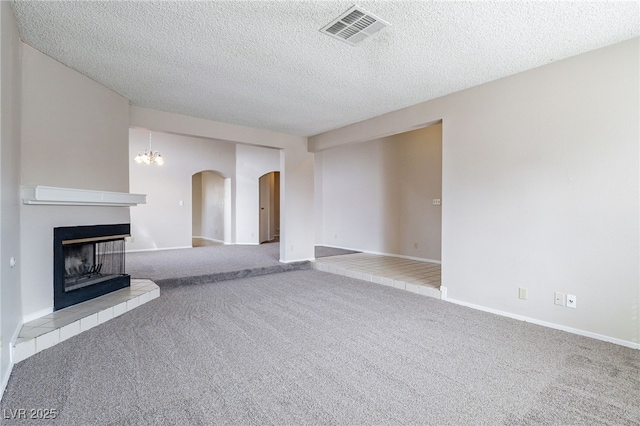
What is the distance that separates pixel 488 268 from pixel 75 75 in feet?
15.6

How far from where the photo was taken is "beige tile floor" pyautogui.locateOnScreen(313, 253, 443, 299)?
14.0ft

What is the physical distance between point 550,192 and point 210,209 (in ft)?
30.2

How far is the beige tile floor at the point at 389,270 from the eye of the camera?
14.0ft

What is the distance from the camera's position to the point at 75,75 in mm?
3150

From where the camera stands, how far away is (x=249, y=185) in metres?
8.88

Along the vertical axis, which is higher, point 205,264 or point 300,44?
→ point 300,44

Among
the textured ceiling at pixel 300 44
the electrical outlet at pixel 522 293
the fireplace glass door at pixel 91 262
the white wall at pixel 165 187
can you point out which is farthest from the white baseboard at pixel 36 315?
the white wall at pixel 165 187

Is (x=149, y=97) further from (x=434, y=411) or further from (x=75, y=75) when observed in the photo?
(x=434, y=411)

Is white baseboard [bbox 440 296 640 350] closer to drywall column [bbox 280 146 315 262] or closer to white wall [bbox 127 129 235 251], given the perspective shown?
drywall column [bbox 280 146 315 262]

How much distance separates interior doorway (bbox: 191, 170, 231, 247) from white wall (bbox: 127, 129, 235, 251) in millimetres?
751

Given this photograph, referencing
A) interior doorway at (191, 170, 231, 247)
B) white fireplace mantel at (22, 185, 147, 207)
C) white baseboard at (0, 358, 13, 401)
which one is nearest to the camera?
white baseboard at (0, 358, 13, 401)
